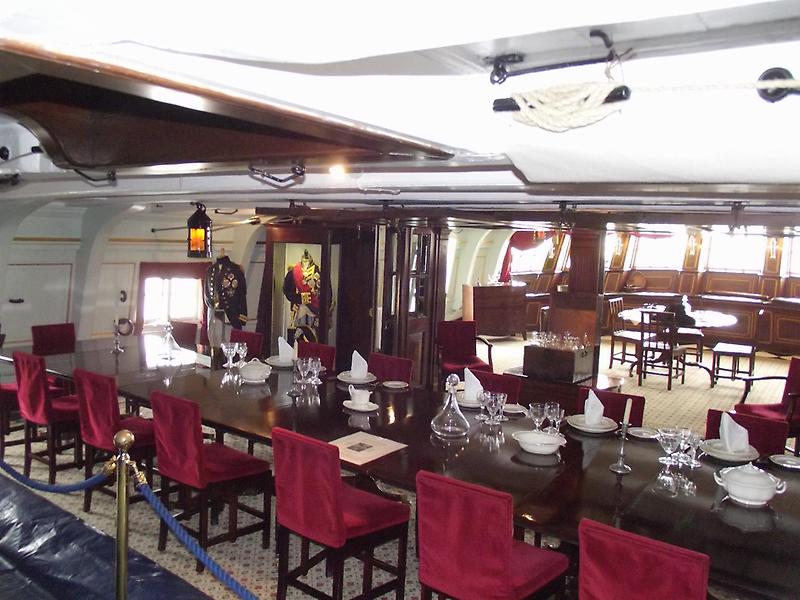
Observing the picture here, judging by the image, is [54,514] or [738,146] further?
[54,514]

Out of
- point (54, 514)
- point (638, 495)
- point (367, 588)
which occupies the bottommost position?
point (367, 588)

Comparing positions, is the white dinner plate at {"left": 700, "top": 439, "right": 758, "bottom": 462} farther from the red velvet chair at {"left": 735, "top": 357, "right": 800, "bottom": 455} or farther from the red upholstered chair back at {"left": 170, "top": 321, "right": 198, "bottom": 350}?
the red upholstered chair back at {"left": 170, "top": 321, "right": 198, "bottom": 350}

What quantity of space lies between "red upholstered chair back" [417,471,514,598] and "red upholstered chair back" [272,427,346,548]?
478 millimetres

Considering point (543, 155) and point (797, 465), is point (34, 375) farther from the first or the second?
point (797, 465)

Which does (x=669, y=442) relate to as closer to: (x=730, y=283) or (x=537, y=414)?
(x=537, y=414)

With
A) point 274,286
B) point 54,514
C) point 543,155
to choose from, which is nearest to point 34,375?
point 54,514

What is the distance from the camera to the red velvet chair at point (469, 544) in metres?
2.63

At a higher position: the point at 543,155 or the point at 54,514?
the point at 543,155

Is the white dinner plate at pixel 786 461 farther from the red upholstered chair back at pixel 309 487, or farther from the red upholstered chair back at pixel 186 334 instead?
the red upholstered chair back at pixel 186 334

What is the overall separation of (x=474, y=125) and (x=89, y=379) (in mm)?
3565

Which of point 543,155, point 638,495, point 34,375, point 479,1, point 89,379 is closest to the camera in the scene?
point 479,1

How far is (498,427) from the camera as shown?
13.0ft

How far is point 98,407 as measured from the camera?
4453 millimetres

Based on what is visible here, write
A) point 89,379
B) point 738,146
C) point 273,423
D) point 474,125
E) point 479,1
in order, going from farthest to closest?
point 89,379 → point 273,423 → point 474,125 → point 738,146 → point 479,1
